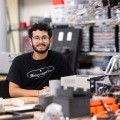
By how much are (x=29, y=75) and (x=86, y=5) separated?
857 mm

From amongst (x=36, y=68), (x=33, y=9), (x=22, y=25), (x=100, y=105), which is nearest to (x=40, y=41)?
(x=36, y=68)

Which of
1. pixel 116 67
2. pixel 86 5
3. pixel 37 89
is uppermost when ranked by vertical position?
pixel 86 5

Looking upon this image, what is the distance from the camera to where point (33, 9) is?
6863mm

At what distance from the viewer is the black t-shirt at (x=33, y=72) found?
3.62 metres

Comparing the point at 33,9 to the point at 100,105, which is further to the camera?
the point at 33,9

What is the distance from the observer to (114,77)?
287 centimetres

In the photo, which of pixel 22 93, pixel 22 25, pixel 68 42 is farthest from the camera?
pixel 22 25

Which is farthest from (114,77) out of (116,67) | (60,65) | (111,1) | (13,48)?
(13,48)

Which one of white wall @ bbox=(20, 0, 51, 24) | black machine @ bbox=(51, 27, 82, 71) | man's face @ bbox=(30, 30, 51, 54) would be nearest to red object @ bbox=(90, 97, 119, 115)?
man's face @ bbox=(30, 30, 51, 54)

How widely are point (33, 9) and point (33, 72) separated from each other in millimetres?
3396

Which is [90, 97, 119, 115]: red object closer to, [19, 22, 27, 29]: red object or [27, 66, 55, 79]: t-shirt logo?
[27, 66, 55, 79]: t-shirt logo

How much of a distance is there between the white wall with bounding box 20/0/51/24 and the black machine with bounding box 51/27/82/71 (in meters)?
1.30

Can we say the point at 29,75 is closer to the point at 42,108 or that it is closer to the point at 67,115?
the point at 42,108

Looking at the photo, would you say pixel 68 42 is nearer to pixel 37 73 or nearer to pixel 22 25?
pixel 37 73
